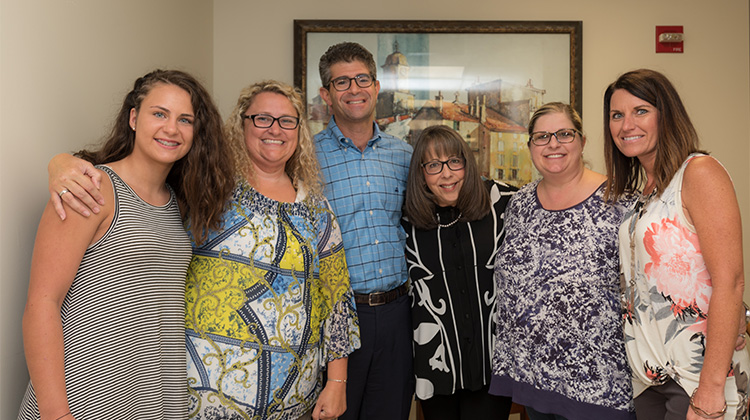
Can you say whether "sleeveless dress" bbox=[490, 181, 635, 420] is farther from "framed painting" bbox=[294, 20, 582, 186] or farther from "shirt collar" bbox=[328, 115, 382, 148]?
"framed painting" bbox=[294, 20, 582, 186]

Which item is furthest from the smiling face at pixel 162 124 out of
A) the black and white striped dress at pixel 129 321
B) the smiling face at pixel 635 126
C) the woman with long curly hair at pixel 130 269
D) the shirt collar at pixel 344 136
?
the smiling face at pixel 635 126

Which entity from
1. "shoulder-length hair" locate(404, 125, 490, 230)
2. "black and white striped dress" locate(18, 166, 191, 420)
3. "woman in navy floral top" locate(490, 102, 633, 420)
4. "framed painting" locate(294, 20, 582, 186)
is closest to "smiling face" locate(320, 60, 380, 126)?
"shoulder-length hair" locate(404, 125, 490, 230)

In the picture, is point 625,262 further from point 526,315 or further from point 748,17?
point 748,17

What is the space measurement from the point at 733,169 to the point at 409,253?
2.69m

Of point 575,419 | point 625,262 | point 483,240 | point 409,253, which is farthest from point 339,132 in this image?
point 575,419

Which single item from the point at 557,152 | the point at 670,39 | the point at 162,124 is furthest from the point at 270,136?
the point at 670,39

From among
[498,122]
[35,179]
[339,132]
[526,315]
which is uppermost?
[498,122]

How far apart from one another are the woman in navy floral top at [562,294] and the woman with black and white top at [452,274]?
0.31 ft

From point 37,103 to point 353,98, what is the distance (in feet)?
4.06

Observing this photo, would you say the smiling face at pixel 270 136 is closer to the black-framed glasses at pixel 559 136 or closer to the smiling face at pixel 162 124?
the smiling face at pixel 162 124

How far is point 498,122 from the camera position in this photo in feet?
12.0

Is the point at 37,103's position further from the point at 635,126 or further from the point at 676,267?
the point at 676,267

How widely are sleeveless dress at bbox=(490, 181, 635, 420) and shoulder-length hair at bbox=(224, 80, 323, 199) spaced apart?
0.83m

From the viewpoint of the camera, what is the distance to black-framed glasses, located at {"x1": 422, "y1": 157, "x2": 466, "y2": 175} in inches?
89.7
